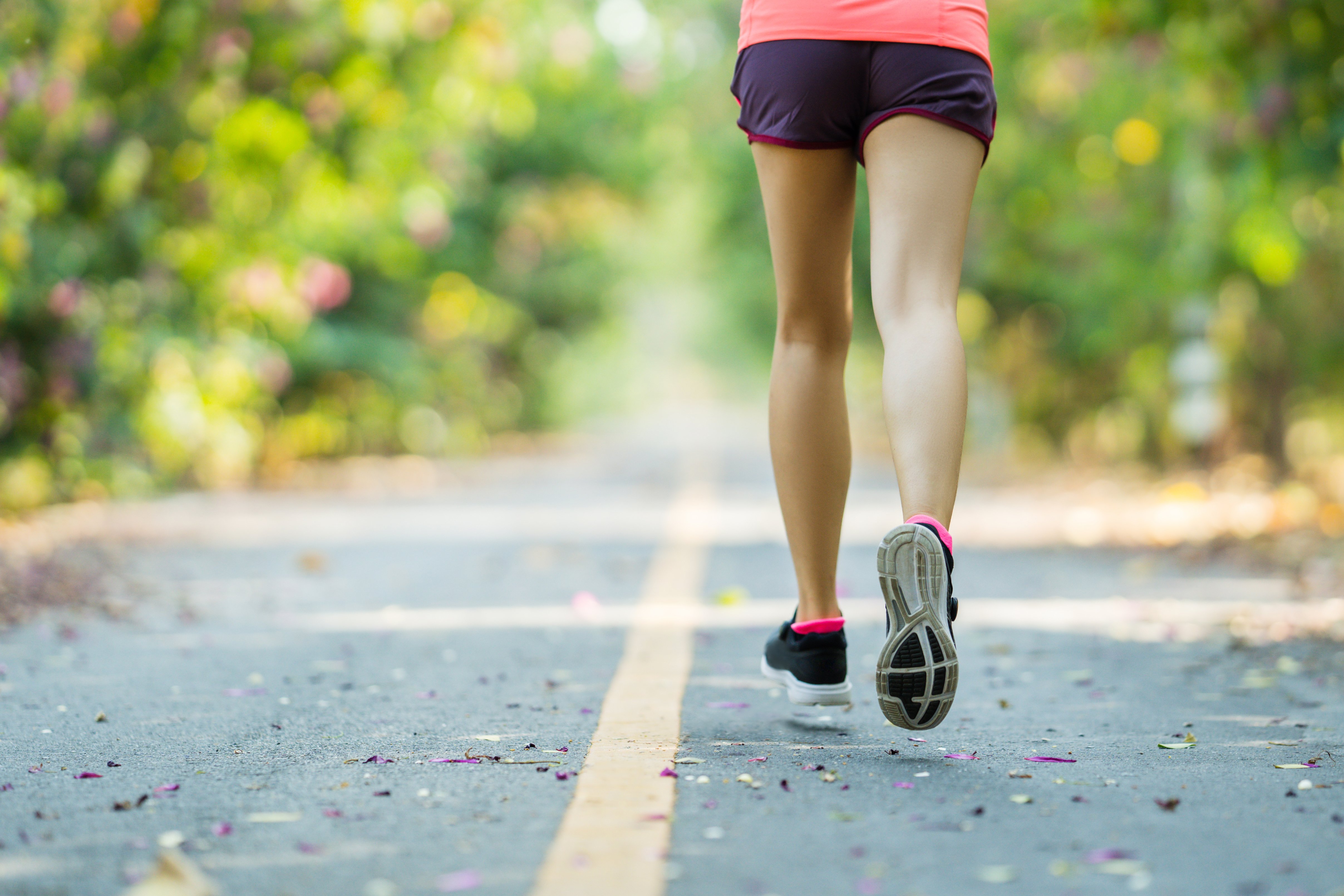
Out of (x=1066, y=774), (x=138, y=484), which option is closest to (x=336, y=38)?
(x=138, y=484)

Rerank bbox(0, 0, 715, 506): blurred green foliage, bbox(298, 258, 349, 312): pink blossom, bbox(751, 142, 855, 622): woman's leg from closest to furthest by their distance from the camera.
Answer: bbox(751, 142, 855, 622): woman's leg, bbox(0, 0, 715, 506): blurred green foliage, bbox(298, 258, 349, 312): pink blossom

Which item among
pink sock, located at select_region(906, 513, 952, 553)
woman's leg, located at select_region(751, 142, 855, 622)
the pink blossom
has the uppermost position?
the pink blossom

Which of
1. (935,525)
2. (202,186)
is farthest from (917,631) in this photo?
(202,186)

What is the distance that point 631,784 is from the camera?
8.59 ft

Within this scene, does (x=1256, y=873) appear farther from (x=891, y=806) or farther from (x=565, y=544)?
(x=565, y=544)

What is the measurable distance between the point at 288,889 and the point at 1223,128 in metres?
6.38

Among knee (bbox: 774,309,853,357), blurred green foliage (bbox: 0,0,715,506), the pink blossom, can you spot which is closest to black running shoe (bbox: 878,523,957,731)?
knee (bbox: 774,309,853,357)

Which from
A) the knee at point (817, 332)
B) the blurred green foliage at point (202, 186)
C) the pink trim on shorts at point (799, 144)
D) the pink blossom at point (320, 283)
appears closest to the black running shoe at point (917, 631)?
the knee at point (817, 332)

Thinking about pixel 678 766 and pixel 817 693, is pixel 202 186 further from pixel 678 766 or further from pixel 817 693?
pixel 678 766

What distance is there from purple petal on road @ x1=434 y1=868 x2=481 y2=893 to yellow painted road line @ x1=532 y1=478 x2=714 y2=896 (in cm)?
9

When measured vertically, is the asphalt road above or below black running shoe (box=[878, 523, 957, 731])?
below

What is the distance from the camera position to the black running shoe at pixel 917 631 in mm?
2643

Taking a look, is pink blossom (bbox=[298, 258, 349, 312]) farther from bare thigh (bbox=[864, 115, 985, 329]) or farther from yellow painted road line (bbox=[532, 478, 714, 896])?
bare thigh (bbox=[864, 115, 985, 329])

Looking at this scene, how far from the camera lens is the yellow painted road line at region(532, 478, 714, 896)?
2084 millimetres
